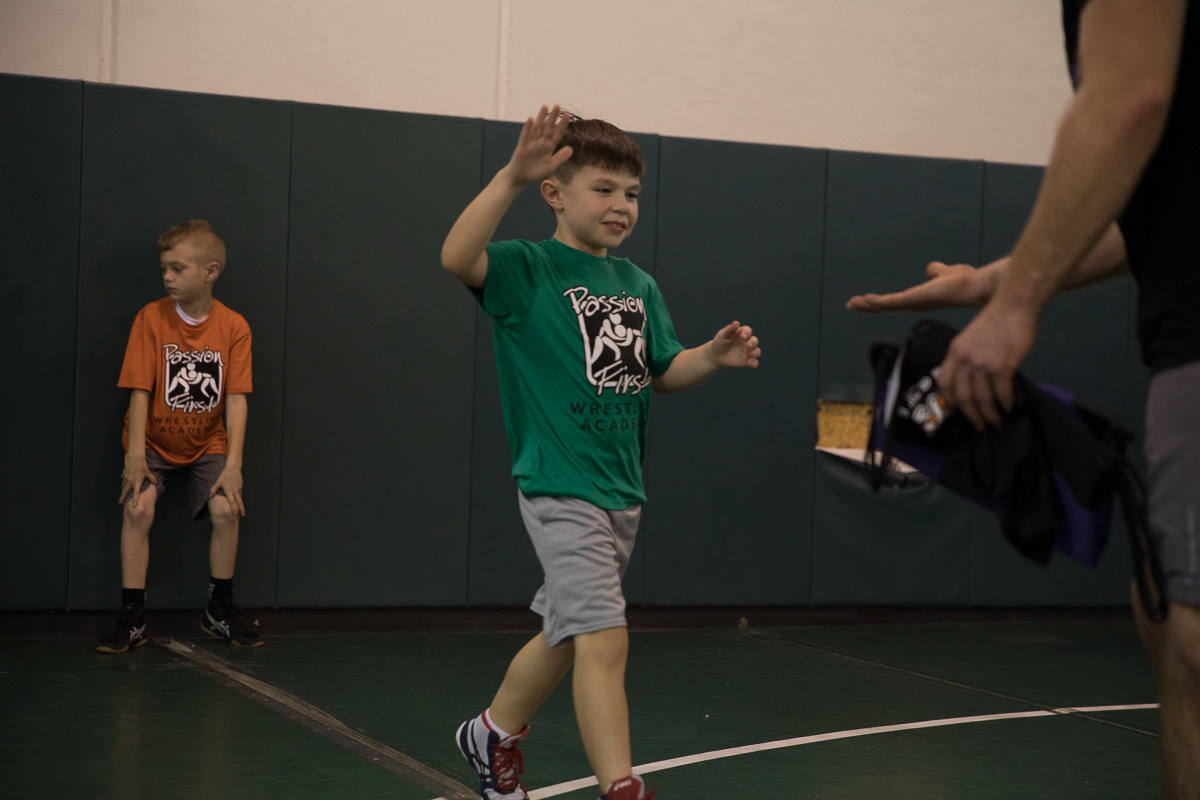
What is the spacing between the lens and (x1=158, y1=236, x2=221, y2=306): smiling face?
467 centimetres

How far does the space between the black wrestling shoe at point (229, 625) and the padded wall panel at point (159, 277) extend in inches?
8.5

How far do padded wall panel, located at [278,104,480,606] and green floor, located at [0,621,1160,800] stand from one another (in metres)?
0.35

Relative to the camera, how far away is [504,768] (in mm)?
2678

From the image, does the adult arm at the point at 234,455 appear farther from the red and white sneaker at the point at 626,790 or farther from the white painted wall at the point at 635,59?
the red and white sneaker at the point at 626,790

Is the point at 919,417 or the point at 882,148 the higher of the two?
the point at 882,148

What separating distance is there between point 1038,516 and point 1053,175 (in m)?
0.47

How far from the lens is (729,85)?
19.5ft

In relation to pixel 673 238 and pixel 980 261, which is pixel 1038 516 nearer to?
pixel 673 238

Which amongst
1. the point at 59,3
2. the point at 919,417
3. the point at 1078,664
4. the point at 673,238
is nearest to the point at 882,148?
the point at 673,238

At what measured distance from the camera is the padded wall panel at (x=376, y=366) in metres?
5.14

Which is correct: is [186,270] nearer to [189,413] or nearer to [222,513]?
[189,413]

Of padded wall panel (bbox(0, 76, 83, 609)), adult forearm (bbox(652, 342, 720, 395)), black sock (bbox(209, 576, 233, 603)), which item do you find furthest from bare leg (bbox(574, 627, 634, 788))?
padded wall panel (bbox(0, 76, 83, 609))

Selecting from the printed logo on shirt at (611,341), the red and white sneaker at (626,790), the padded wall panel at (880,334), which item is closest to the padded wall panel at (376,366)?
the padded wall panel at (880,334)

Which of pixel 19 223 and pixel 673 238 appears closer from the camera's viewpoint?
pixel 19 223
